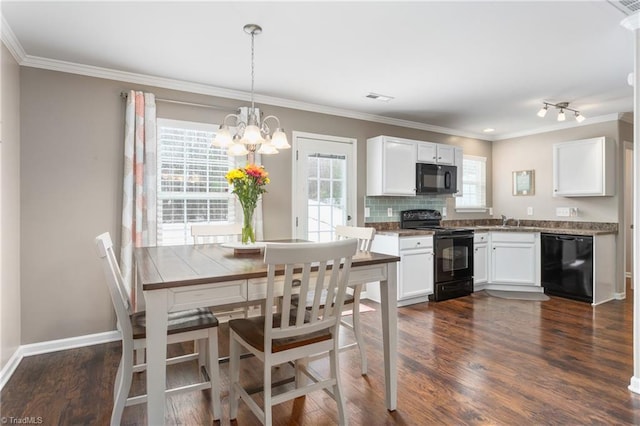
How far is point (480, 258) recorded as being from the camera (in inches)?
193

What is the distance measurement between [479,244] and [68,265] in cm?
469

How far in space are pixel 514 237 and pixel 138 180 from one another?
4.61 metres

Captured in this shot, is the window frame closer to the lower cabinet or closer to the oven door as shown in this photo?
the lower cabinet

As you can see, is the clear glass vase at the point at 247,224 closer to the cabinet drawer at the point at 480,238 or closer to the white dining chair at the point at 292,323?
the white dining chair at the point at 292,323

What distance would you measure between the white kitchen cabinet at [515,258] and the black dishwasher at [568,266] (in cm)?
10

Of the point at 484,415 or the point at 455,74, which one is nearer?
the point at 484,415

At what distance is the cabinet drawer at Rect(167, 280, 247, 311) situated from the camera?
1542mm

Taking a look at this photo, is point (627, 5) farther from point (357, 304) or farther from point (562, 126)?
point (562, 126)

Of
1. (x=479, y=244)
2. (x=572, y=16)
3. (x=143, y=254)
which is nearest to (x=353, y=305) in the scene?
(x=143, y=254)

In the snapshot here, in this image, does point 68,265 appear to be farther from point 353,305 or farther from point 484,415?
point 484,415

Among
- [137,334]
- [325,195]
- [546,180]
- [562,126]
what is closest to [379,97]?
[325,195]

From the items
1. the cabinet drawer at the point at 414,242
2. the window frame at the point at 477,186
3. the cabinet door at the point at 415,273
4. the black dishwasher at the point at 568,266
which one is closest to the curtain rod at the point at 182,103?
the cabinet drawer at the point at 414,242

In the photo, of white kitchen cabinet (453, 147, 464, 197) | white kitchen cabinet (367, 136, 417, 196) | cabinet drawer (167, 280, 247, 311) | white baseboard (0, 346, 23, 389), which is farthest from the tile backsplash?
white baseboard (0, 346, 23, 389)

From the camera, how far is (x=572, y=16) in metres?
2.29
